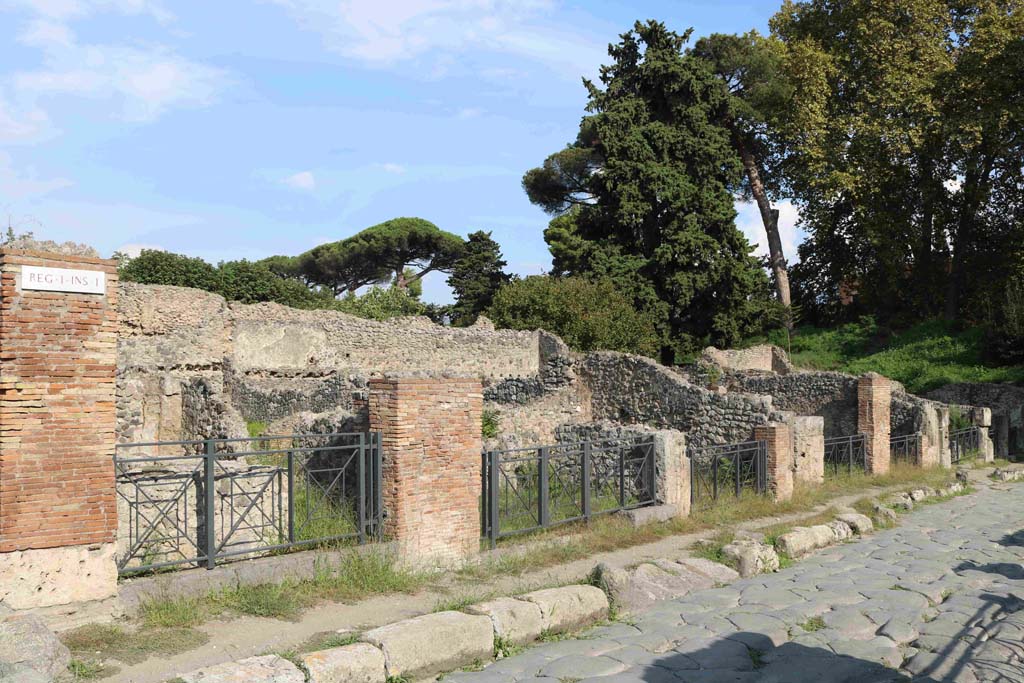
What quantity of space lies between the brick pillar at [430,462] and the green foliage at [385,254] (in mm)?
40911

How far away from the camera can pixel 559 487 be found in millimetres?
11375

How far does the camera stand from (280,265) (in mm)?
53906

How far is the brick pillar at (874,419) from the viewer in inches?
720

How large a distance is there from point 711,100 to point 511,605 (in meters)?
31.2

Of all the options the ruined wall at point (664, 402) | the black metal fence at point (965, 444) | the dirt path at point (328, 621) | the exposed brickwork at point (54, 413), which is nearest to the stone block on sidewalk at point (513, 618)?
the dirt path at point (328, 621)

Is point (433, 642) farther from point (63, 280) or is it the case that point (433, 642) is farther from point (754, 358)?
point (754, 358)

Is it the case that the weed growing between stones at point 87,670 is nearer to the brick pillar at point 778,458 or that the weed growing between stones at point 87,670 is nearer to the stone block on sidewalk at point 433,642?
the stone block on sidewalk at point 433,642

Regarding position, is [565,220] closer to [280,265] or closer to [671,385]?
[280,265]

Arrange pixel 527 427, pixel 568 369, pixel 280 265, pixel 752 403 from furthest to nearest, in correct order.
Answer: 1. pixel 280 265
2. pixel 568 369
3. pixel 527 427
4. pixel 752 403

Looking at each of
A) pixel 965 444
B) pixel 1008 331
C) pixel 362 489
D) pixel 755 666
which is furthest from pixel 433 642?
pixel 1008 331

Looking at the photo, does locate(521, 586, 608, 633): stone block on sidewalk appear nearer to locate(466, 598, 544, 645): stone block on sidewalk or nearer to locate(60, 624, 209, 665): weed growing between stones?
locate(466, 598, 544, 645): stone block on sidewalk

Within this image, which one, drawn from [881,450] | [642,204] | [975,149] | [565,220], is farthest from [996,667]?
[565,220]

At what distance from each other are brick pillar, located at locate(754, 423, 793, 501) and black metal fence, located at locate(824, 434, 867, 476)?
13.0 ft

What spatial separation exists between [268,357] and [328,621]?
17.8 meters
